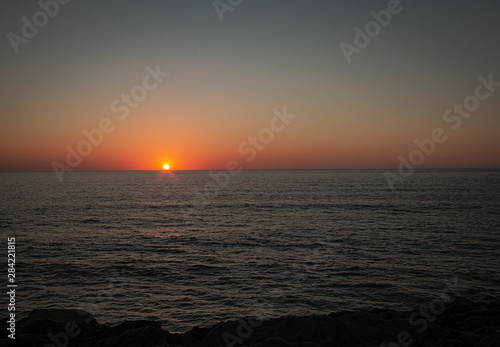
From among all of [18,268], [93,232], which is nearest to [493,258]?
[18,268]

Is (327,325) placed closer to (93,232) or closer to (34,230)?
(93,232)

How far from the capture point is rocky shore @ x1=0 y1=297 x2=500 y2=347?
8.98 meters

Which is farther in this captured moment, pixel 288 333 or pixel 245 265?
pixel 245 265

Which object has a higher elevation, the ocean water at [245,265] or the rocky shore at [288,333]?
the rocky shore at [288,333]

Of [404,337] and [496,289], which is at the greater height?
[404,337]

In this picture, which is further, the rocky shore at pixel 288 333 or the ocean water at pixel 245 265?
the ocean water at pixel 245 265

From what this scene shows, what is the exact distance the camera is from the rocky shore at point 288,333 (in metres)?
8.98

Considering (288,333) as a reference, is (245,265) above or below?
below

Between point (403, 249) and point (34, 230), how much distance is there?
145 feet

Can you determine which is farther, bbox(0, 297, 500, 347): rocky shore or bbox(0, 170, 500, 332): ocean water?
bbox(0, 170, 500, 332): ocean water

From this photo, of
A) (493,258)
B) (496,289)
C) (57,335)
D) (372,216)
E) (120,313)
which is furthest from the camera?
(372,216)

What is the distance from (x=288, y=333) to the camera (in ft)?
30.7

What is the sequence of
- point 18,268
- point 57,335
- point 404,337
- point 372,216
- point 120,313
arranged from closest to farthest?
point 404,337 < point 57,335 < point 120,313 < point 18,268 < point 372,216

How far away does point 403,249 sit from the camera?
32.6m
